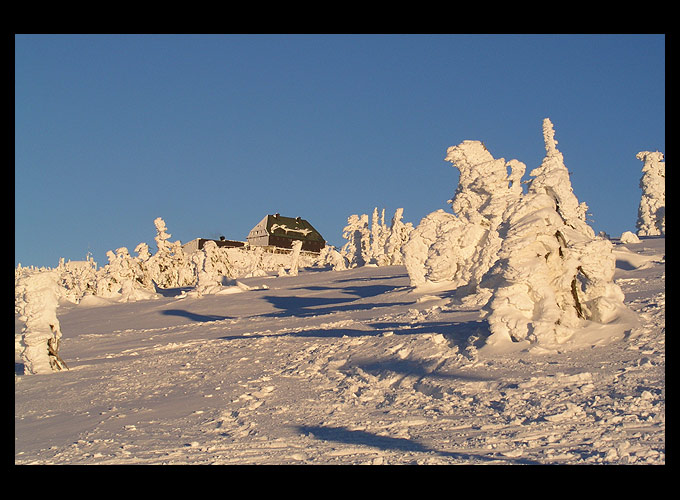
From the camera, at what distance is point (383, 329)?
1603cm

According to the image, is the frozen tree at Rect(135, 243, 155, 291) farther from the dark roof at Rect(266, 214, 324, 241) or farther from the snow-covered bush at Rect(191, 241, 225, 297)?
the dark roof at Rect(266, 214, 324, 241)

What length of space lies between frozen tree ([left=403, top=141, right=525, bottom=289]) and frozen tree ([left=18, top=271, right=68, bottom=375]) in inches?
483

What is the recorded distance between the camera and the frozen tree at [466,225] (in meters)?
22.4

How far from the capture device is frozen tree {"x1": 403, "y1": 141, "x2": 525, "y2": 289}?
22375mm

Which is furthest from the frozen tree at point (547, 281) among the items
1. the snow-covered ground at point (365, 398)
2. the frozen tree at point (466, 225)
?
the frozen tree at point (466, 225)

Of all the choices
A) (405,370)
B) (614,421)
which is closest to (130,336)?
(405,370)

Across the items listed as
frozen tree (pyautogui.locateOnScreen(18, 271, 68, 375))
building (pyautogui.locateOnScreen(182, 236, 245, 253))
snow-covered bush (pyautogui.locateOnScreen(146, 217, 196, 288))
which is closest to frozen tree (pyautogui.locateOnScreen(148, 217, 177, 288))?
snow-covered bush (pyautogui.locateOnScreen(146, 217, 196, 288))

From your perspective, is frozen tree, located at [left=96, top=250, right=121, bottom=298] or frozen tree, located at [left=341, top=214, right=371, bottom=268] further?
frozen tree, located at [left=341, top=214, right=371, bottom=268]

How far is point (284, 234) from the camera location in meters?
95.8

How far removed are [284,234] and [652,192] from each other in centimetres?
5694

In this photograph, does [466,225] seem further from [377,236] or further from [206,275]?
[377,236]

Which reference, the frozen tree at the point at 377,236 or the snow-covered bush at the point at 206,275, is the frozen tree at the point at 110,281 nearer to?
the snow-covered bush at the point at 206,275

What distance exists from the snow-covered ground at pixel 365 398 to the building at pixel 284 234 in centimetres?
7563
